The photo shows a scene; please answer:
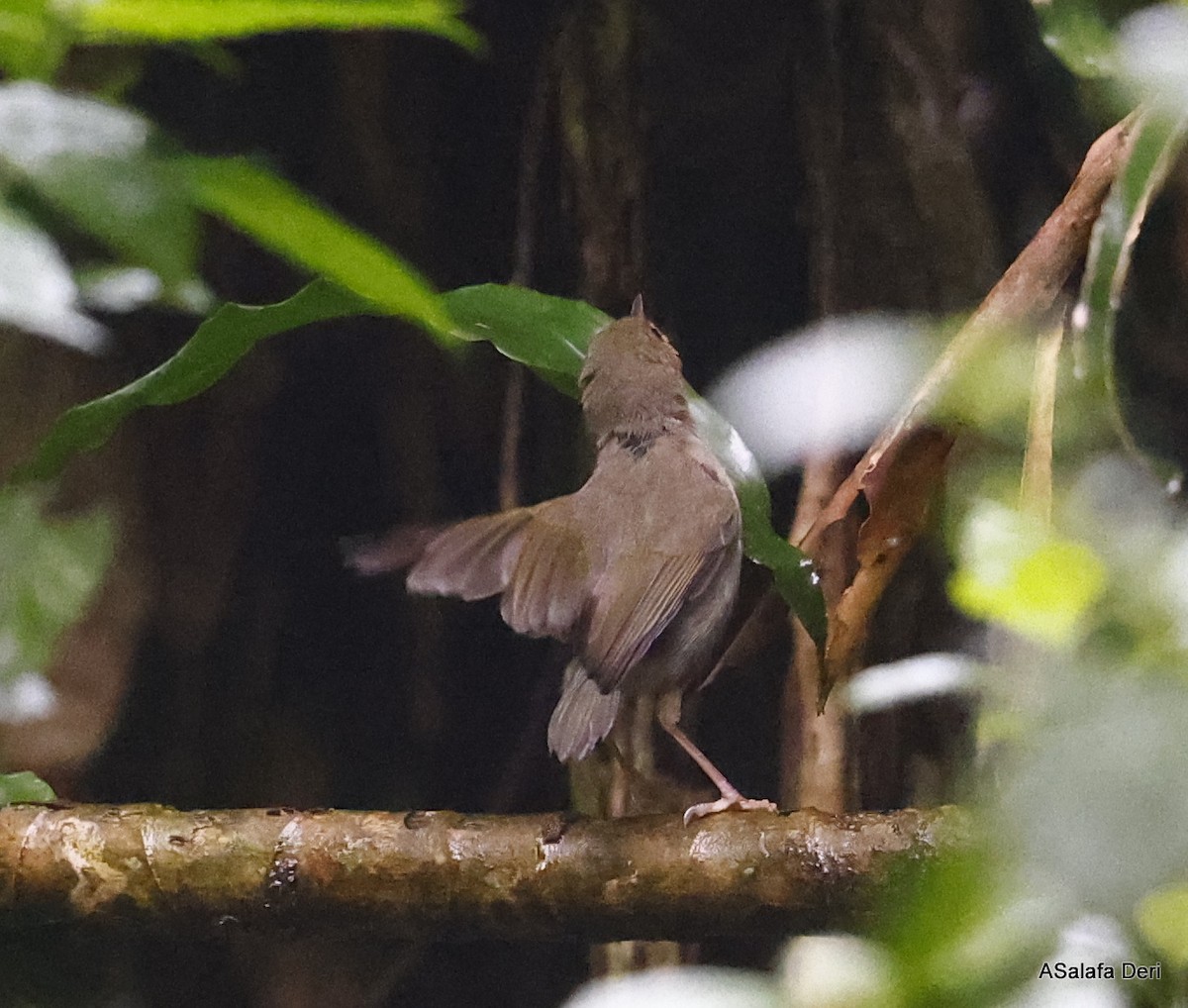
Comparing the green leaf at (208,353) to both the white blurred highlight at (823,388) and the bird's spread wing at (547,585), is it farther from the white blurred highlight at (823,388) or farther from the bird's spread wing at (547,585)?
the white blurred highlight at (823,388)

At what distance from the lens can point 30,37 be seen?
2.75ft

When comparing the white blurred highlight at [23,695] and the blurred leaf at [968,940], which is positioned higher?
the white blurred highlight at [23,695]

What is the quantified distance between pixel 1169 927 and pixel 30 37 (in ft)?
2.83

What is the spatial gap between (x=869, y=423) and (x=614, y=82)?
112cm

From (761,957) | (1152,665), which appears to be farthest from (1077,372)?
(761,957)

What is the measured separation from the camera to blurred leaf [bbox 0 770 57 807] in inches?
64.7

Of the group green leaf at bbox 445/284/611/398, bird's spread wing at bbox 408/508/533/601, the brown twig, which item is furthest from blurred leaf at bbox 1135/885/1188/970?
bird's spread wing at bbox 408/508/533/601

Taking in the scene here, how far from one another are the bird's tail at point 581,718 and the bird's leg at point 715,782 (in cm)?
15

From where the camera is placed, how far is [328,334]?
2785 millimetres

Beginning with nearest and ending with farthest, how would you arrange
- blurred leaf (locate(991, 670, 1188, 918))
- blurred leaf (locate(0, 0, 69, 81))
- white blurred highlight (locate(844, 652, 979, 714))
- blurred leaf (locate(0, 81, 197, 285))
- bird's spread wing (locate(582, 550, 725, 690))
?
1. blurred leaf (locate(991, 670, 1188, 918))
2. blurred leaf (locate(0, 81, 197, 285))
3. blurred leaf (locate(0, 0, 69, 81))
4. white blurred highlight (locate(844, 652, 979, 714))
5. bird's spread wing (locate(582, 550, 725, 690))

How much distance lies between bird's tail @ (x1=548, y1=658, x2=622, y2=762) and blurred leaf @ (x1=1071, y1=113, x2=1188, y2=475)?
710mm

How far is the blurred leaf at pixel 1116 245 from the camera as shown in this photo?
3.87ft

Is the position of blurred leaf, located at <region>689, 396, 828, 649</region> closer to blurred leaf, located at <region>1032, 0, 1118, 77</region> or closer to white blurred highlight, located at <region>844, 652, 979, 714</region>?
white blurred highlight, located at <region>844, 652, 979, 714</region>

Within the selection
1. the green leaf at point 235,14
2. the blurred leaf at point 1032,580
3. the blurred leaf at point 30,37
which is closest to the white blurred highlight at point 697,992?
the blurred leaf at point 1032,580
